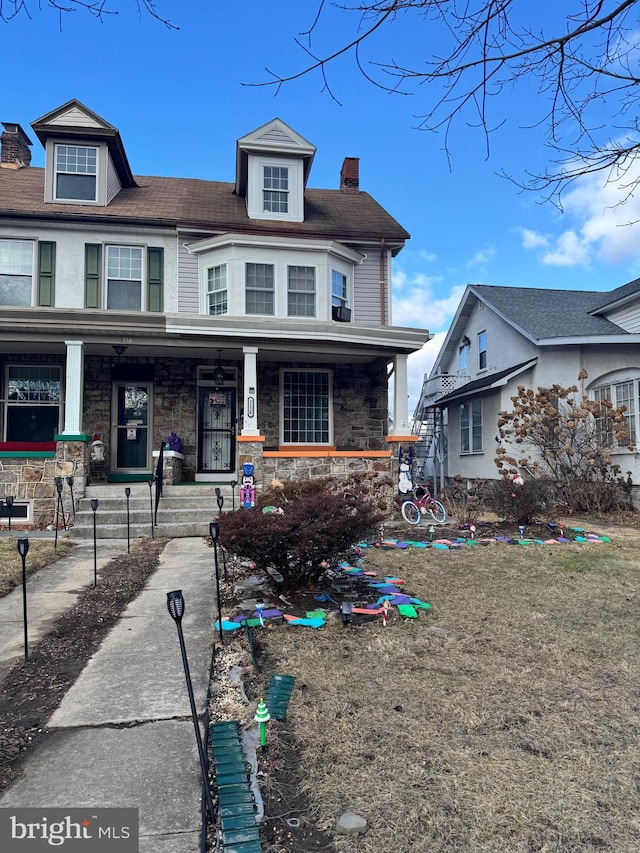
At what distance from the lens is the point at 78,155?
1325cm

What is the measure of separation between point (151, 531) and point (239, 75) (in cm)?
777

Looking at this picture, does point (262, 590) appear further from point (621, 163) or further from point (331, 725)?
point (621, 163)

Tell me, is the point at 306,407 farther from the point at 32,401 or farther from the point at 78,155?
the point at 78,155

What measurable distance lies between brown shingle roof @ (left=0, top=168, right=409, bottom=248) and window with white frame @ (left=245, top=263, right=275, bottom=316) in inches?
36.7

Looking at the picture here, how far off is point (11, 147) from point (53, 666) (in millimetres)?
15410

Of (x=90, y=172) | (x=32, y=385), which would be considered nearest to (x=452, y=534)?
(x=32, y=385)

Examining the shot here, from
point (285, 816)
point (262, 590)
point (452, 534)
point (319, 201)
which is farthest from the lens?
point (319, 201)

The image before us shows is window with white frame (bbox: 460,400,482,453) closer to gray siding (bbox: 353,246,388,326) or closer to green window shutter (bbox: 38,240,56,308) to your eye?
gray siding (bbox: 353,246,388,326)

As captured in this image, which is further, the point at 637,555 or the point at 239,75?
the point at 637,555

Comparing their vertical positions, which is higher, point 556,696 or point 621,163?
point 621,163

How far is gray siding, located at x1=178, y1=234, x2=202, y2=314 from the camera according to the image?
13.2 metres

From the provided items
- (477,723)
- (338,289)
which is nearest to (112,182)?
(338,289)

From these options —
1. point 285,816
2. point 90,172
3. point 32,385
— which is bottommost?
point 285,816

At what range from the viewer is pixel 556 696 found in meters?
3.29
